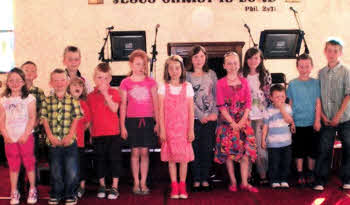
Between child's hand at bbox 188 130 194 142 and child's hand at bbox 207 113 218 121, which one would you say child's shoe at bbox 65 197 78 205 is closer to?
child's hand at bbox 188 130 194 142

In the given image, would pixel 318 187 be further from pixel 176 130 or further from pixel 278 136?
pixel 176 130

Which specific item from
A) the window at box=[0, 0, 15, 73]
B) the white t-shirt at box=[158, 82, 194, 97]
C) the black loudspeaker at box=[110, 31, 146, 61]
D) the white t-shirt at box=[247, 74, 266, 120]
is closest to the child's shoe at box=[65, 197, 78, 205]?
the white t-shirt at box=[158, 82, 194, 97]

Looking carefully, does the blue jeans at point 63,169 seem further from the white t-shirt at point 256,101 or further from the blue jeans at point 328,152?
the blue jeans at point 328,152

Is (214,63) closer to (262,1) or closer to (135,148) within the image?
(262,1)

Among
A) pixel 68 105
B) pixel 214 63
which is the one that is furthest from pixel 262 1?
pixel 68 105

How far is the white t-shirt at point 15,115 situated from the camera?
289 centimetres

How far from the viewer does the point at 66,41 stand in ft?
19.6

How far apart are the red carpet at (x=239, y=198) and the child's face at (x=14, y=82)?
3.15ft

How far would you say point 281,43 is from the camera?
207 inches

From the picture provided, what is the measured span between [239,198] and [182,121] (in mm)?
798

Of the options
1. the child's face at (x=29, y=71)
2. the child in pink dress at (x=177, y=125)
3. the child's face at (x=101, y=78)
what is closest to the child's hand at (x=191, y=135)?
the child in pink dress at (x=177, y=125)

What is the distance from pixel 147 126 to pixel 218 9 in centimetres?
341

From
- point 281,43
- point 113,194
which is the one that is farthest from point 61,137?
point 281,43

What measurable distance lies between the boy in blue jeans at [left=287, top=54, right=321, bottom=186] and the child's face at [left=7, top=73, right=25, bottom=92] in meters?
2.43
